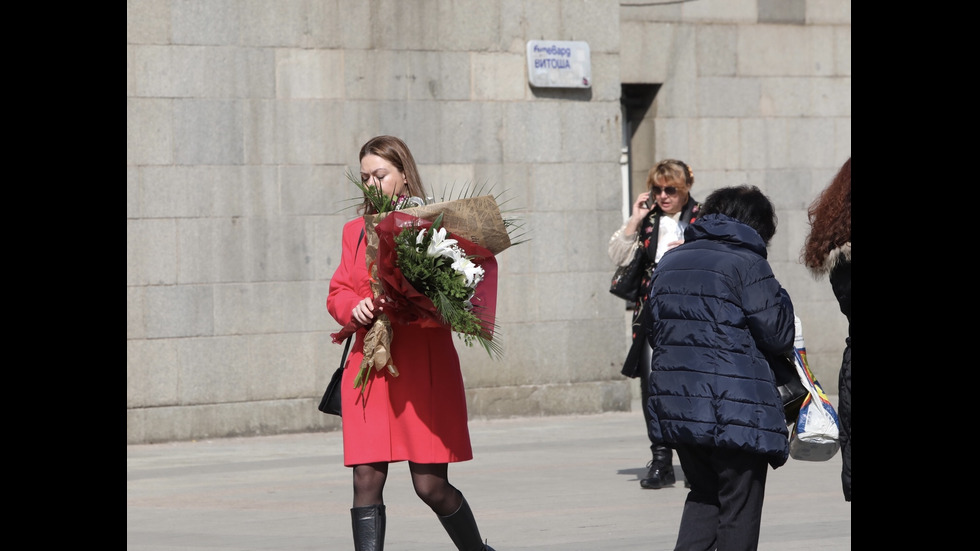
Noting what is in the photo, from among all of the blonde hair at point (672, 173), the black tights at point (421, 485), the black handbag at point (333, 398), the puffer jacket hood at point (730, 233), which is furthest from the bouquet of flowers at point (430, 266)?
the blonde hair at point (672, 173)

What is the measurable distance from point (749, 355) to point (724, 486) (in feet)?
1.60

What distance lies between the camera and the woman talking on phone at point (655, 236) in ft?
27.6

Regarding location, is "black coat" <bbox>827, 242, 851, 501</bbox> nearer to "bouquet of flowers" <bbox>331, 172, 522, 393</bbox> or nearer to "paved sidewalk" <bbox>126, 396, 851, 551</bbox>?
"paved sidewalk" <bbox>126, 396, 851, 551</bbox>

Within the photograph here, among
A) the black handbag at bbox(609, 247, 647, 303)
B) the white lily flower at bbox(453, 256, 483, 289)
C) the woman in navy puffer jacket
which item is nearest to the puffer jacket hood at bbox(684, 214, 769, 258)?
the woman in navy puffer jacket

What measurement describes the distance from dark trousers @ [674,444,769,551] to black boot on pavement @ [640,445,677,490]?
293 centimetres

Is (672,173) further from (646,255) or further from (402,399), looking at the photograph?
(402,399)

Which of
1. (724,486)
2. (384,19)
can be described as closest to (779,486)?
(724,486)

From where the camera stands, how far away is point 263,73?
11.1 metres

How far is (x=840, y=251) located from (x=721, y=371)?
78 centimetres

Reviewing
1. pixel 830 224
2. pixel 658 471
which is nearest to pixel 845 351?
pixel 830 224

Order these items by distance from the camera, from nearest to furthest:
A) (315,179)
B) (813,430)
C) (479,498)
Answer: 1. (813,430)
2. (479,498)
3. (315,179)

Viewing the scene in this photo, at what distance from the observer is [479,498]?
8242mm

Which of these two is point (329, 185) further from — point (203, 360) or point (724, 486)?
point (724, 486)

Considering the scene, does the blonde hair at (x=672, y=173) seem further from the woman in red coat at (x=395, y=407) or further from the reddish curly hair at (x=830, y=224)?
the woman in red coat at (x=395, y=407)
